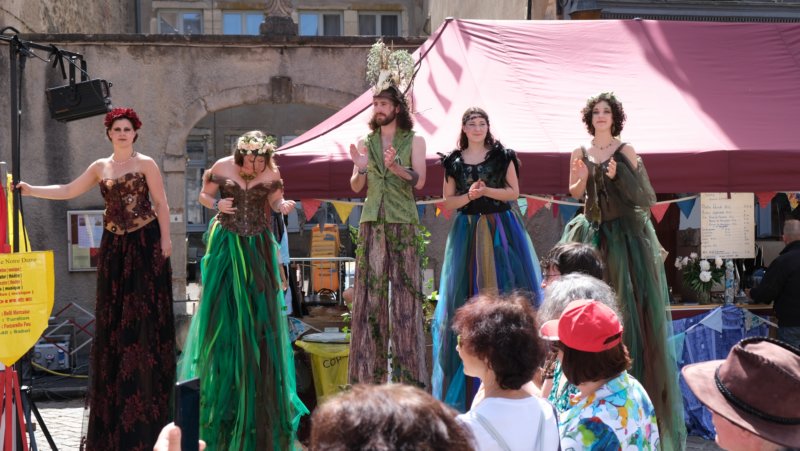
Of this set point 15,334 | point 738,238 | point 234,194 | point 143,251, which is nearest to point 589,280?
point 234,194

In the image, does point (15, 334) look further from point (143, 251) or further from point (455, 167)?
point (455, 167)

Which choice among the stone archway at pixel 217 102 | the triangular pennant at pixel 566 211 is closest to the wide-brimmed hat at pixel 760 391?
the triangular pennant at pixel 566 211

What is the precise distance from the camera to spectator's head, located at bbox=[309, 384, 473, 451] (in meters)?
1.31

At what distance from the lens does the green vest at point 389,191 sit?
4836 mm

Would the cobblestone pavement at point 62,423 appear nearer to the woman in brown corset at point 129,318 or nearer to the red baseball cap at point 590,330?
the woman in brown corset at point 129,318

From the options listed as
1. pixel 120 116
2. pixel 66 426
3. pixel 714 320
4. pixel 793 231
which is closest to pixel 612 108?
pixel 714 320

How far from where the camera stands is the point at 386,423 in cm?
132

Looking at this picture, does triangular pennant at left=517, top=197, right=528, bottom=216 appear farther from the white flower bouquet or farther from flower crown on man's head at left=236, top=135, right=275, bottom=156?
flower crown on man's head at left=236, top=135, right=275, bottom=156

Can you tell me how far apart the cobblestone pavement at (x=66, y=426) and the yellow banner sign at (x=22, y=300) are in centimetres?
157

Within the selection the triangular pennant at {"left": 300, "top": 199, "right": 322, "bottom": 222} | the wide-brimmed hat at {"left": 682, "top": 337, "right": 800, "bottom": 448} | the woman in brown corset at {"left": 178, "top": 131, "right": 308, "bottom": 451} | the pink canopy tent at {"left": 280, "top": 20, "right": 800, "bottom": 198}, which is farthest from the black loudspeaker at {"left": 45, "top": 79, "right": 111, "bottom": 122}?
the wide-brimmed hat at {"left": 682, "top": 337, "right": 800, "bottom": 448}

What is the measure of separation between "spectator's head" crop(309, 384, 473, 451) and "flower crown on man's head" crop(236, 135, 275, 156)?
355 centimetres

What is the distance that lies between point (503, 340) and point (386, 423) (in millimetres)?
1254

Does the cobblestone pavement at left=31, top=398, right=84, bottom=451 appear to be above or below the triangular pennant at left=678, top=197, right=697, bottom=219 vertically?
below

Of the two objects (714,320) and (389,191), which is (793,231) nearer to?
(714,320)
